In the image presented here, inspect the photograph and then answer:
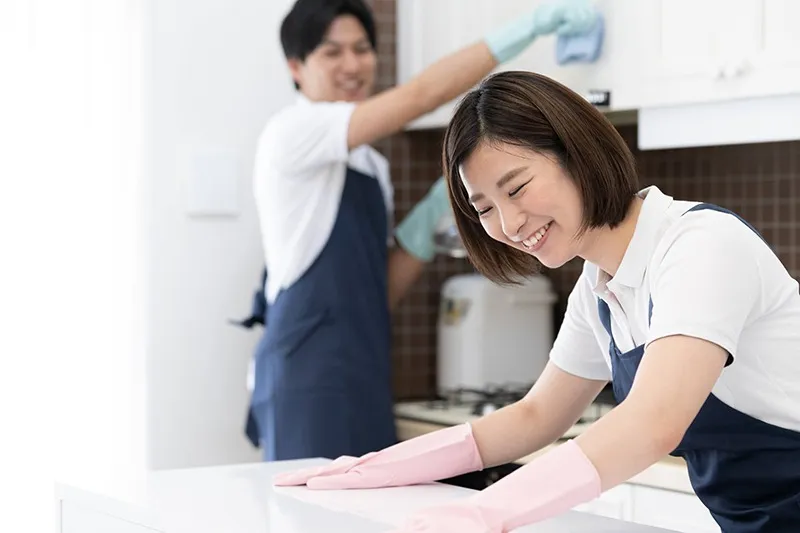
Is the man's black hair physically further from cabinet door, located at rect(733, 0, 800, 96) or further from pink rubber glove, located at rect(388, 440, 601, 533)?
pink rubber glove, located at rect(388, 440, 601, 533)

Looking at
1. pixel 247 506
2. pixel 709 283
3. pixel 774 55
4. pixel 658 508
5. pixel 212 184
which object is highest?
pixel 774 55

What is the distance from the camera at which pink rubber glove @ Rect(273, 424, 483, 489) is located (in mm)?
1600

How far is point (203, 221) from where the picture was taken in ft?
9.12

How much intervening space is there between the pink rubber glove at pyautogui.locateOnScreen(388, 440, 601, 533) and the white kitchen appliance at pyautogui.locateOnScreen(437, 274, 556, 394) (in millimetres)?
1716

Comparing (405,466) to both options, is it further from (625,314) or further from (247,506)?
(625,314)

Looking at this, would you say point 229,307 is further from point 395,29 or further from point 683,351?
point 683,351

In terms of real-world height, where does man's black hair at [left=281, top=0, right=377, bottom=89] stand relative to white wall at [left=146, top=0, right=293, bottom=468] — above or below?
above

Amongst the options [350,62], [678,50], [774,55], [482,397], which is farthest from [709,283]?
[482,397]

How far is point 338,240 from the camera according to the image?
257 cm

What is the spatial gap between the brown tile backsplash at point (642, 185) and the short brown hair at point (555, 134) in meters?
1.12

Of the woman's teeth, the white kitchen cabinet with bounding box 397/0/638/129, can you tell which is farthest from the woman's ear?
the woman's teeth

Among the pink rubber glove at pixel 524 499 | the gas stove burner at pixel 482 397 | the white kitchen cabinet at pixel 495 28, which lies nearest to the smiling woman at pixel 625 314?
the pink rubber glove at pixel 524 499

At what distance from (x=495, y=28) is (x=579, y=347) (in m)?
1.25

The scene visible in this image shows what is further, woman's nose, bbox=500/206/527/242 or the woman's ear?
the woman's ear
